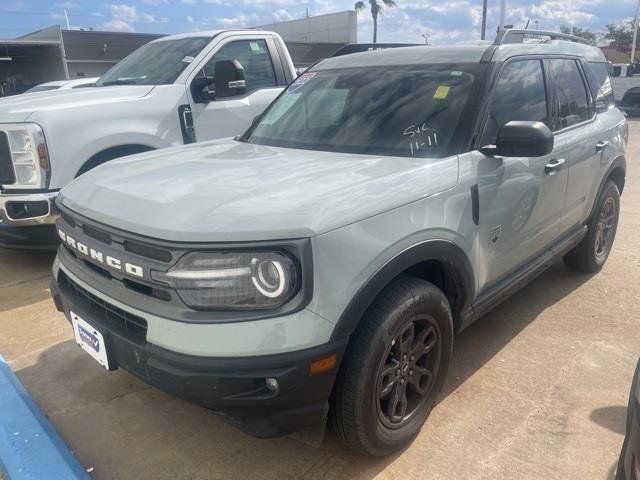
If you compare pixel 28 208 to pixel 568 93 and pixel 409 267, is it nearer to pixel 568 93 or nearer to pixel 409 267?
pixel 409 267

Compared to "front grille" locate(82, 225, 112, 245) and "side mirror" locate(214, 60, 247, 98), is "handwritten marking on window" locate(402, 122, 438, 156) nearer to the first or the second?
"front grille" locate(82, 225, 112, 245)

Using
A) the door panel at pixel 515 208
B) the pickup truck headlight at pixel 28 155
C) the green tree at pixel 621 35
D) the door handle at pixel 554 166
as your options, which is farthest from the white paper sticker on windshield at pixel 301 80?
the green tree at pixel 621 35

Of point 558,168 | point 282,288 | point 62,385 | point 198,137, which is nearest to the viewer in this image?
point 282,288

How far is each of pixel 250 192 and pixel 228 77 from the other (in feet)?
9.78

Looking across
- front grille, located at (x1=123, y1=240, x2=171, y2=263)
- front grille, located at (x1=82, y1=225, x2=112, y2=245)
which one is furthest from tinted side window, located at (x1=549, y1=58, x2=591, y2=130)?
front grille, located at (x1=82, y1=225, x2=112, y2=245)

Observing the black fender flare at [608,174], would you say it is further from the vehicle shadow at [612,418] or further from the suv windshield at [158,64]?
the suv windshield at [158,64]

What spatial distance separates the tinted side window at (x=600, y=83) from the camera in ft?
13.6

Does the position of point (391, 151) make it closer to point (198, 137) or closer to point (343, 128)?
point (343, 128)

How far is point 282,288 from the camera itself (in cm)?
190

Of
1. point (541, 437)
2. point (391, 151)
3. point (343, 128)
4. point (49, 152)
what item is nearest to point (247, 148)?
point (343, 128)

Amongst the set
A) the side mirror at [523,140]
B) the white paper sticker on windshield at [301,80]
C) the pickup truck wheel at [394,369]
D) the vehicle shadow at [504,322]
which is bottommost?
the vehicle shadow at [504,322]

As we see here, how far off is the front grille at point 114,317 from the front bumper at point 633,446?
1653mm

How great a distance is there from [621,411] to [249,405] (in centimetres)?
201

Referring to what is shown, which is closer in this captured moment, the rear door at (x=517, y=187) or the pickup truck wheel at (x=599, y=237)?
the rear door at (x=517, y=187)
